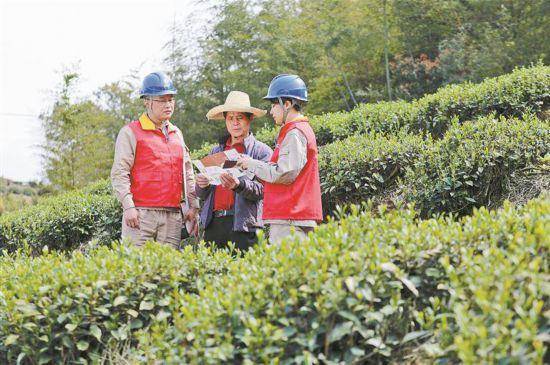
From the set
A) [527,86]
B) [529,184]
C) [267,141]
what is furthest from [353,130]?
[529,184]

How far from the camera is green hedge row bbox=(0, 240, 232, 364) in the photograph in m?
3.98

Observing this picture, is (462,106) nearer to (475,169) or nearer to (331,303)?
(475,169)

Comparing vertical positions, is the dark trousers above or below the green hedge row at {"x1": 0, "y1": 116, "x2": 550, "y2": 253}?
below

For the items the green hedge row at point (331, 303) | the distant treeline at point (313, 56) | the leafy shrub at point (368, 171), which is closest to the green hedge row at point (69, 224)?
the leafy shrub at point (368, 171)

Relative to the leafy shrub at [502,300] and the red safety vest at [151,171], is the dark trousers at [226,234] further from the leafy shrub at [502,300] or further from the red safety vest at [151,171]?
the leafy shrub at [502,300]

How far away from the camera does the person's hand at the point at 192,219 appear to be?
229 inches

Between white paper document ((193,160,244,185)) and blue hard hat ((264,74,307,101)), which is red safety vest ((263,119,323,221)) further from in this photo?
white paper document ((193,160,244,185))

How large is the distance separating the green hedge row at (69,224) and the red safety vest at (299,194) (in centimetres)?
412

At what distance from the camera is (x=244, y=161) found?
5.24m

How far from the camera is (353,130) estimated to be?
9320 millimetres

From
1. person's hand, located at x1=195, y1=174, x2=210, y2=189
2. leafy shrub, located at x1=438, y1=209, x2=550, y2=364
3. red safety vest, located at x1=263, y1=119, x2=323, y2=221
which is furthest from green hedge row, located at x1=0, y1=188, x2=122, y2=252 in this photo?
leafy shrub, located at x1=438, y1=209, x2=550, y2=364

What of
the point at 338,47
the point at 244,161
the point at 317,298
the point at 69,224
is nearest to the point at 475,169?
the point at 244,161

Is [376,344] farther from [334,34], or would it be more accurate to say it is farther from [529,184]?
[334,34]

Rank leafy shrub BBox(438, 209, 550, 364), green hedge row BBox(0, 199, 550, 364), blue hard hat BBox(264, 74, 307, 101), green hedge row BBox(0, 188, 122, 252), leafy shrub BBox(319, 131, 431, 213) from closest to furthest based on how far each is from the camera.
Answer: leafy shrub BBox(438, 209, 550, 364) < green hedge row BBox(0, 199, 550, 364) < blue hard hat BBox(264, 74, 307, 101) < leafy shrub BBox(319, 131, 431, 213) < green hedge row BBox(0, 188, 122, 252)
